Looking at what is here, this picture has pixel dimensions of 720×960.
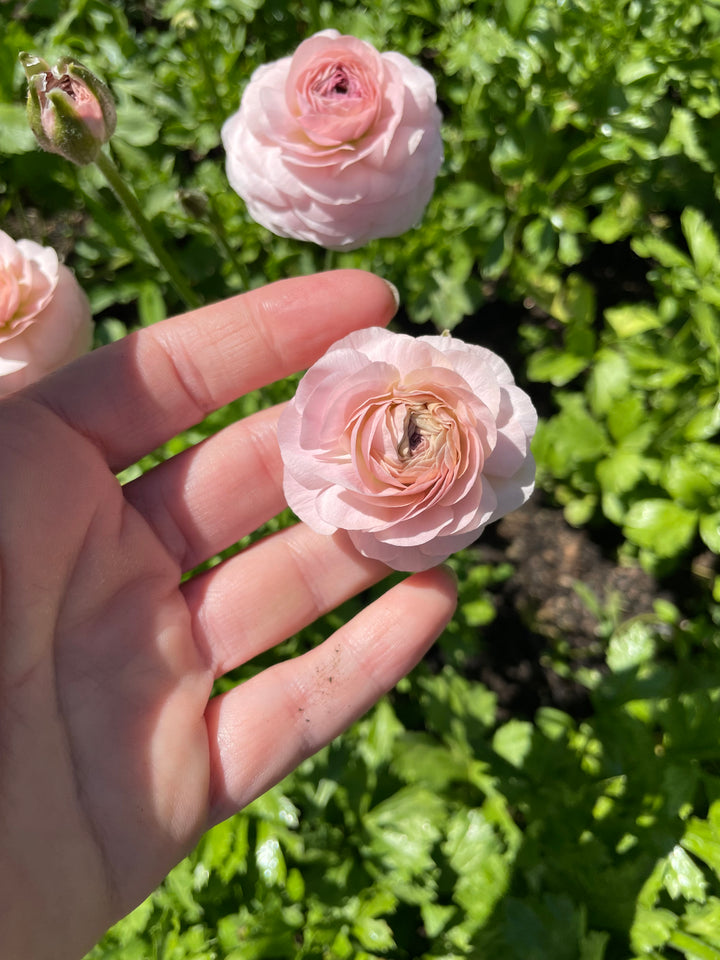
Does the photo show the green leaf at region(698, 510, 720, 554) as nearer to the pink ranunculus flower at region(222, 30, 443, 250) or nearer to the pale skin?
the pale skin

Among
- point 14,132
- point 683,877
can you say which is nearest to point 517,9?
point 14,132

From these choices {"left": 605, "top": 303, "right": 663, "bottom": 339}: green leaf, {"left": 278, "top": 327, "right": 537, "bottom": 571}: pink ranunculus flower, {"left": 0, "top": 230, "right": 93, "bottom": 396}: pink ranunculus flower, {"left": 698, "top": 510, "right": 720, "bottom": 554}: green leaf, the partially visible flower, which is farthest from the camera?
{"left": 605, "top": 303, "right": 663, "bottom": 339}: green leaf

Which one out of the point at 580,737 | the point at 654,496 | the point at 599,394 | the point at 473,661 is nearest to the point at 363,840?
the point at 580,737

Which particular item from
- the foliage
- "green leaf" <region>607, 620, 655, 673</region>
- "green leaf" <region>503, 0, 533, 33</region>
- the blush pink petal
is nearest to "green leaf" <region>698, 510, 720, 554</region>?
the foliage

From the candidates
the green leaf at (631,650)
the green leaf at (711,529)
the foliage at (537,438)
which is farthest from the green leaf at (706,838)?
the green leaf at (711,529)

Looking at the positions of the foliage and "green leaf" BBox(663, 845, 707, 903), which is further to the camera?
the foliage

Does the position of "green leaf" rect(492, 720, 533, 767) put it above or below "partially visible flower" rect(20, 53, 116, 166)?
below

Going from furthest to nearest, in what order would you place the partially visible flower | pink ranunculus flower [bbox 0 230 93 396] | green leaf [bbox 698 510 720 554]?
1. green leaf [bbox 698 510 720 554]
2. pink ranunculus flower [bbox 0 230 93 396]
3. the partially visible flower

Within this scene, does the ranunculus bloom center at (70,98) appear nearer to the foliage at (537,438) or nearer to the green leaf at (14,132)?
the foliage at (537,438)
